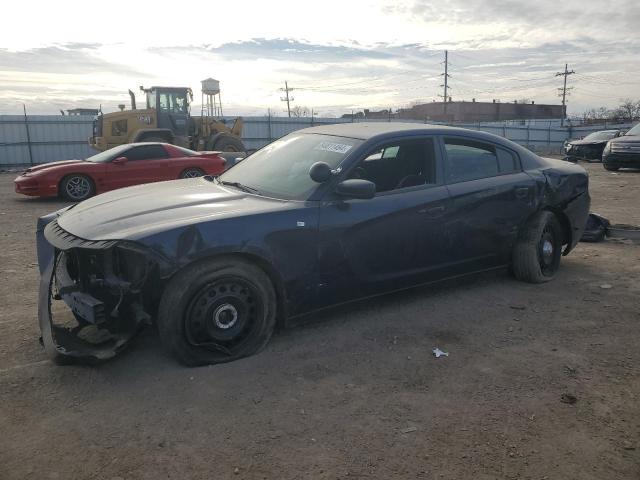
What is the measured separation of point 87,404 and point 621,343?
3516mm

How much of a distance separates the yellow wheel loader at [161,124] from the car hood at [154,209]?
13.1 m

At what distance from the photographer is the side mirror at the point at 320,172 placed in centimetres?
370

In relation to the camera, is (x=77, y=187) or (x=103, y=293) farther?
(x=77, y=187)

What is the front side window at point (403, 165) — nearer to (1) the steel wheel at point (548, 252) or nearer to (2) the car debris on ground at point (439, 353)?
(2) the car debris on ground at point (439, 353)

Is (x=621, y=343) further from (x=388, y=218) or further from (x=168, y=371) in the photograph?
(x=168, y=371)

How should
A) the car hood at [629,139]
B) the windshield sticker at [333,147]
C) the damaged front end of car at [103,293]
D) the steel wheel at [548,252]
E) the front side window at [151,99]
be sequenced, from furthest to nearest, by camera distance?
1. the front side window at [151,99]
2. the car hood at [629,139]
3. the steel wheel at [548,252]
4. the windshield sticker at [333,147]
5. the damaged front end of car at [103,293]

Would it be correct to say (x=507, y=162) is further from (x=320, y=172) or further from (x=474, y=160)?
(x=320, y=172)

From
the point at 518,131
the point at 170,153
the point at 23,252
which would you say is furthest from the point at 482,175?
the point at 518,131

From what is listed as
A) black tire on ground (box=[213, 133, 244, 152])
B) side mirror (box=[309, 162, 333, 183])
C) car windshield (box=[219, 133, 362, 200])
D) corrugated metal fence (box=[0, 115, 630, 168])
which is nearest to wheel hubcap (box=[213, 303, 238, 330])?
car windshield (box=[219, 133, 362, 200])

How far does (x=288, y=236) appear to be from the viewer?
139 inches

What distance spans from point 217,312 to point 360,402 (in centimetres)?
104

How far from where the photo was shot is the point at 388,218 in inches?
156

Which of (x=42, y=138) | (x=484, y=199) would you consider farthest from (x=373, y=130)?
(x=42, y=138)

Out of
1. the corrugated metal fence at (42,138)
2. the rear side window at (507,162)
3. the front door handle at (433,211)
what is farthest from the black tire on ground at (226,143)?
the front door handle at (433,211)
